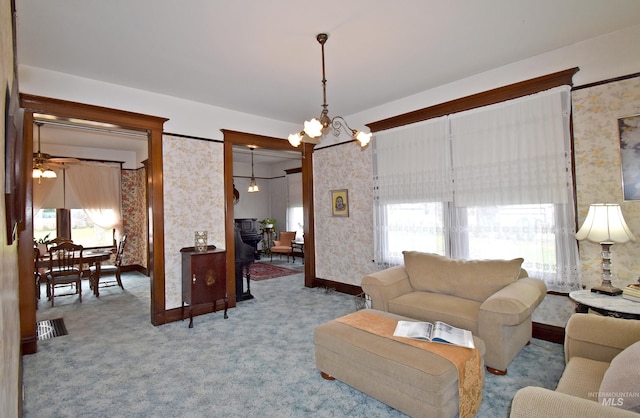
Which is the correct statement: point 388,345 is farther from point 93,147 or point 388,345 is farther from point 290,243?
point 93,147

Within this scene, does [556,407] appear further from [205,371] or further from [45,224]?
[45,224]

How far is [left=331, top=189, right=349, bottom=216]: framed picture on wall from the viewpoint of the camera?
206 inches

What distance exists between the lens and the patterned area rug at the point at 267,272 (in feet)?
22.0

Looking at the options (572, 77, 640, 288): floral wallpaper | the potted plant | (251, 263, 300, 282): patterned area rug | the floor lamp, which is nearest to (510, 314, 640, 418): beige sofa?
the floor lamp

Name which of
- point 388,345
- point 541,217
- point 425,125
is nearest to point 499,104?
point 425,125

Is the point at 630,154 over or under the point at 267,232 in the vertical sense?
over

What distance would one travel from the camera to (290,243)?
898cm

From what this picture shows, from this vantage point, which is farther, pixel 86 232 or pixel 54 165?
pixel 86 232

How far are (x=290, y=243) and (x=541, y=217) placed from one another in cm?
653

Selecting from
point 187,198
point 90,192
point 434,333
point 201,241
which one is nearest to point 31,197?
point 187,198

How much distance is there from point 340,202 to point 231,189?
5.75ft

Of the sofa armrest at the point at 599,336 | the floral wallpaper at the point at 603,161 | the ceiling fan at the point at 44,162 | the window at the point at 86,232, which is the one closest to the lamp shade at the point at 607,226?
the floral wallpaper at the point at 603,161

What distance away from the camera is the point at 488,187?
3617 millimetres

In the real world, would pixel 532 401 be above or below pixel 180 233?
below
